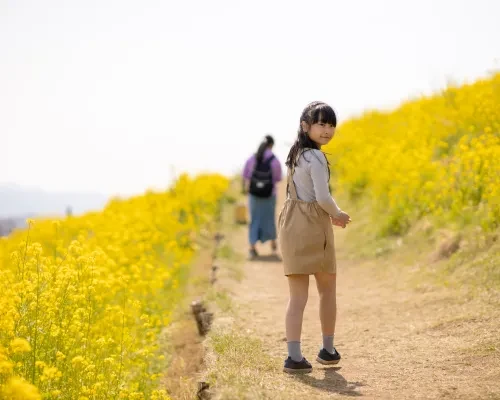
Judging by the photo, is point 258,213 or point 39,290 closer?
point 39,290

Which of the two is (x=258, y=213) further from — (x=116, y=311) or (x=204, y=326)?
(x=116, y=311)

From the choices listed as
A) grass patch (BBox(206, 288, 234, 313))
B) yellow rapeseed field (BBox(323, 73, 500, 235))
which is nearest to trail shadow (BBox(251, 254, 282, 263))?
yellow rapeseed field (BBox(323, 73, 500, 235))

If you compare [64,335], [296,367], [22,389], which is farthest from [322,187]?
[22,389]

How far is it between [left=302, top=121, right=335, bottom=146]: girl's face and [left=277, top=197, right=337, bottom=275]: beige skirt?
423mm

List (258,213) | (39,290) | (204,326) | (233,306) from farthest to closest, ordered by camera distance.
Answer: (258,213) < (233,306) < (204,326) < (39,290)

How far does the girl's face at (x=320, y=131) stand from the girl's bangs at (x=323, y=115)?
0.02m

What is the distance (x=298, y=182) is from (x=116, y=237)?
4.69 m

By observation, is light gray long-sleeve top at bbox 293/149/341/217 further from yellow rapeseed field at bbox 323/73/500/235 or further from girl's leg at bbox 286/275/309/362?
yellow rapeseed field at bbox 323/73/500/235

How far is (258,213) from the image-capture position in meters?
11.6

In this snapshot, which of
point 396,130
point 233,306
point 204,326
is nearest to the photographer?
point 204,326

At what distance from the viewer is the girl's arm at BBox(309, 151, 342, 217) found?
4.55 metres

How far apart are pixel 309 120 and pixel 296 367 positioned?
1.65 metres

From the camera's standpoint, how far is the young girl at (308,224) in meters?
4.63

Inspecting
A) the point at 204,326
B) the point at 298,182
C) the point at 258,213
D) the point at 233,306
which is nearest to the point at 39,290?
the point at 298,182
